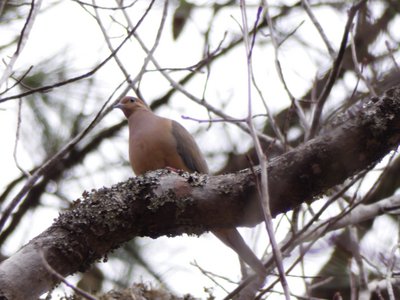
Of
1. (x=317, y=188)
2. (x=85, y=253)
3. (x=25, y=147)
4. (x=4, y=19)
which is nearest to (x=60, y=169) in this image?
(x=25, y=147)

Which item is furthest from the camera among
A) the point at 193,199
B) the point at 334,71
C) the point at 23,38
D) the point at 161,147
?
the point at 161,147

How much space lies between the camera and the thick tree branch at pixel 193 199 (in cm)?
264

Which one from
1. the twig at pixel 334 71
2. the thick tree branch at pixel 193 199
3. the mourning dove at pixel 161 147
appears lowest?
the thick tree branch at pixel 193 199

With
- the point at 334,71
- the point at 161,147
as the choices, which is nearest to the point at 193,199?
the point at 334,71

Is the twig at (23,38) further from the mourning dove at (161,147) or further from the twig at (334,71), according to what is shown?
the mourning dove at (161,147)

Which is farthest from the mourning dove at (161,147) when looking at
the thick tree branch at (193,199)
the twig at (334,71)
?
the thick tree branch at (193,199)

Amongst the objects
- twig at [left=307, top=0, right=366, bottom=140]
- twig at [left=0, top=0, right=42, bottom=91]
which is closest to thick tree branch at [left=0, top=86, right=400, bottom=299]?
twig at [left=307, top=0, right=366, bottom=140]

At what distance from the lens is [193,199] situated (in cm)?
290

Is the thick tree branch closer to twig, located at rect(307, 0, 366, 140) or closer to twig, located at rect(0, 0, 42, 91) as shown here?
twig, located at rect(307, 0, 366, 140)

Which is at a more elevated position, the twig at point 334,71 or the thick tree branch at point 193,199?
the twig at point 334,71

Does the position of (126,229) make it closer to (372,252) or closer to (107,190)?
(107,190)

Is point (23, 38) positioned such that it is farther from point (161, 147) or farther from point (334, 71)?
point (161, 147)

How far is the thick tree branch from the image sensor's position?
2.64 meters

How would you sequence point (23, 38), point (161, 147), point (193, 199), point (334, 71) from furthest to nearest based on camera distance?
point (161, 147), point (334, 71), point (23, 38), point (193, 199)
